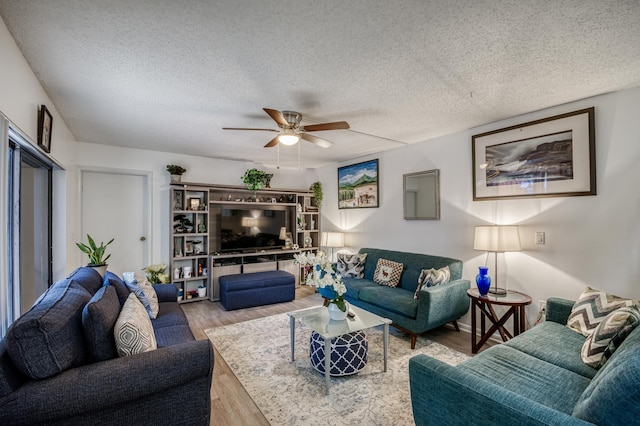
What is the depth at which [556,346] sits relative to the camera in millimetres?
2008

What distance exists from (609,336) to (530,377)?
54 centimetres

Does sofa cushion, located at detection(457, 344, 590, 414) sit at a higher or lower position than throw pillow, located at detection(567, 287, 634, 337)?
lower

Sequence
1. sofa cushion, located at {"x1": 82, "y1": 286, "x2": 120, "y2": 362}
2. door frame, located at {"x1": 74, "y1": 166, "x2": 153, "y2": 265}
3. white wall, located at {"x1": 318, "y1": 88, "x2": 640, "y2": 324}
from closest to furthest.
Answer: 1. sofa cushion, located at {"x1": 82, "y1": 286, "x2": 120, "y2": 362}
2. white wall, located at {"x1": 318, "y1": 88, "x2": 640, "y2": 324}
3. door frame, located at {"x1": 74, "y1": 166, "x2": 153, "y2": 265}

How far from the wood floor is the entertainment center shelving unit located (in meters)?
0.44

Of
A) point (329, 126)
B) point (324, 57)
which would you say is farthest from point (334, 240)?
point (324, 57)

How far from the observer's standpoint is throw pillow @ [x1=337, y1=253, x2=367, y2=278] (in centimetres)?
433

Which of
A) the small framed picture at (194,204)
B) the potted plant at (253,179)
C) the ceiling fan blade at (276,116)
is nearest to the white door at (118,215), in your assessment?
the small framed picture at (194,204)

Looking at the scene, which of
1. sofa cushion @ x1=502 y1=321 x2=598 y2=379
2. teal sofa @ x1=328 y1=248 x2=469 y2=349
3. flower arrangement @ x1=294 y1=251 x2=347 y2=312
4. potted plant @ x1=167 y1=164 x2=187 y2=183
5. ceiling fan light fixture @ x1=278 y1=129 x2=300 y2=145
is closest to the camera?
sofa cushion @ x1=502 y1=321 x2=598 y2=379

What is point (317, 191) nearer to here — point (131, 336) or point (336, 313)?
point (336, 313)

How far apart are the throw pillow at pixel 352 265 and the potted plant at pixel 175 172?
284 cm

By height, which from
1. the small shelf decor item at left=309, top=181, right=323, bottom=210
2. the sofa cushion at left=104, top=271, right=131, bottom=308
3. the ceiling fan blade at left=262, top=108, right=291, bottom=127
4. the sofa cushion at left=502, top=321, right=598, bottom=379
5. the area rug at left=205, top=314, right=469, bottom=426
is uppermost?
the ceiling fan blade at left=262, top=108, right=291, bottom=127

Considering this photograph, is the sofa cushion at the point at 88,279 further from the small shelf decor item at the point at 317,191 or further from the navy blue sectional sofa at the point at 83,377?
the small shelf decor item at the point at 317,191

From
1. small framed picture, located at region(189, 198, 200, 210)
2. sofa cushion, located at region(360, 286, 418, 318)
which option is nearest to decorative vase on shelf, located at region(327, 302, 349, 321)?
sofa cushion, located at region(360, 286, 418, 318)

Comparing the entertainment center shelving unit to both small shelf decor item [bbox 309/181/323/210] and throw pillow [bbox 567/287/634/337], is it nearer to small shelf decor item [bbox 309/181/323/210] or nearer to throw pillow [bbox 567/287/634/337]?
small shelf decor item [bbox 309/181/323/210]
